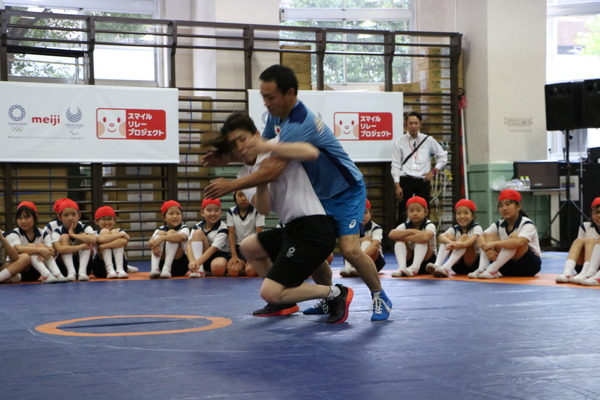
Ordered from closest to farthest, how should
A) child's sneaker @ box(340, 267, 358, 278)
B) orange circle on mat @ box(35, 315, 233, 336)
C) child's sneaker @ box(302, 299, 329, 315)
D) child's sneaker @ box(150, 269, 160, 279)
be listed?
orange circle on mat @ box(35, 315, 233, 336) → child's sneaker @ box(302, 299, 329, 315) → child's sneaker @ box(340, 267, 358, 278) → child's sneaker @ box(150, 269, 160, 279)

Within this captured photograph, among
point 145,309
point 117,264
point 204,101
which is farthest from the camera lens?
point 204,101

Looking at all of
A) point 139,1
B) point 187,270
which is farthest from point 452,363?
point 139,1

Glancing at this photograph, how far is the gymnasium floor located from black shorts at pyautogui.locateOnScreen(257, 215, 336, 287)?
11.6 inches

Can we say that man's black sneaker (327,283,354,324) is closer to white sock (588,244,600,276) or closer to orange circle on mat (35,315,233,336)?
orange circle on mat (35,315,233,336)

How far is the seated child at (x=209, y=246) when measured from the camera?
820 cm

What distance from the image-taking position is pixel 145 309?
5.49 meters

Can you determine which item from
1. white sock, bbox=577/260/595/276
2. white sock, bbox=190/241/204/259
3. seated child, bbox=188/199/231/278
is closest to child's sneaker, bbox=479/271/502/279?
white sock, bbox=577/260/595/276

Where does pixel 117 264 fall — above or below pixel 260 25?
below

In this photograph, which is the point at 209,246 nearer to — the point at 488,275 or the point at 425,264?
the point at 425,264

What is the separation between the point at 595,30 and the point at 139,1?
25.4 feet

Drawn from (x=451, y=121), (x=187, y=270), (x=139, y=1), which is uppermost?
(x=139, y=1)

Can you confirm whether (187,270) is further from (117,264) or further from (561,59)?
(561,59)

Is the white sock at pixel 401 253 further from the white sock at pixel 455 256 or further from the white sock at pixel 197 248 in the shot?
Answer: the white sock at pixel 197 248

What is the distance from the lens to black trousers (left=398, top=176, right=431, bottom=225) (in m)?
11.0
